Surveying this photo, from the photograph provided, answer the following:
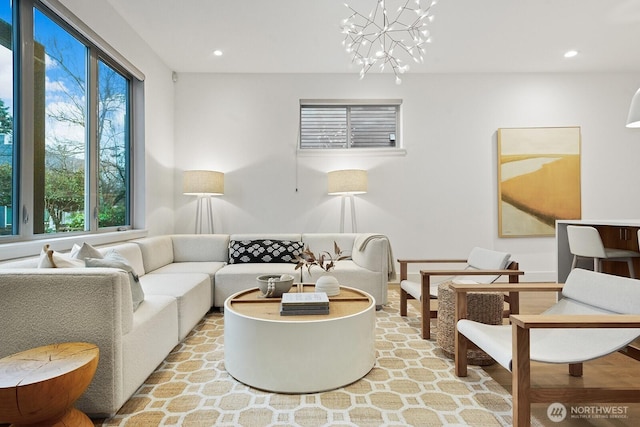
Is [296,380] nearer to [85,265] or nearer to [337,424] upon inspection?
[337,424]

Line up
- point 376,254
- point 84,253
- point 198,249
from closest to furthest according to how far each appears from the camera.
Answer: point 84,253 < point 376,254 < point 198,249

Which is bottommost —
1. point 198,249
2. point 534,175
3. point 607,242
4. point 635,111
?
point 198,249

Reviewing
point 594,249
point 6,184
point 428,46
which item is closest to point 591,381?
point 594,249

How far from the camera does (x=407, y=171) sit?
14.2ft

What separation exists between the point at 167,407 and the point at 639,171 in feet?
19.4

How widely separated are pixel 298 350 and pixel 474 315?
121 cm

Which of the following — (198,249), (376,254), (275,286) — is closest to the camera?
(275,286)

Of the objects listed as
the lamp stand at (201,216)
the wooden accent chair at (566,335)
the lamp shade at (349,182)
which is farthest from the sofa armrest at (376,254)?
the lamp stand at (201,216)

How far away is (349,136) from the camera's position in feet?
14.6

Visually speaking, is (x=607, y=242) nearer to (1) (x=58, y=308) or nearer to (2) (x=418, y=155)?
(2) (x=418, y=155)

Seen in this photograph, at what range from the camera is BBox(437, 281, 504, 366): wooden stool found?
2075 mm

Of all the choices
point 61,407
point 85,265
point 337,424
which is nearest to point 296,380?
point 337,424

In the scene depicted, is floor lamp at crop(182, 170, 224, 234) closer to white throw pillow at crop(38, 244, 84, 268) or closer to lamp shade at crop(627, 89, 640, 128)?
white throw pillow at crop(38, 244, 84, 268)

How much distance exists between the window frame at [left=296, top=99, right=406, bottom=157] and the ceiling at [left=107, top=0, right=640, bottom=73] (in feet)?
1.29
